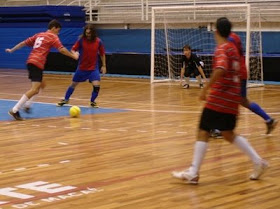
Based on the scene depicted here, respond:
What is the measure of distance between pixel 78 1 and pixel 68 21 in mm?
1818

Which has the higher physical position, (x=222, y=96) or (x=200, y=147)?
(x=222, y=96)

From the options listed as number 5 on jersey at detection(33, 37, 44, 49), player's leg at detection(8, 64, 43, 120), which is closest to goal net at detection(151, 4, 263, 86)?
number 5 on jersey at detection(33, 37, 44, 49)

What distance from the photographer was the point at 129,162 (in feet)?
26.3

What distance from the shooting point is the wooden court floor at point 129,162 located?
6.22m

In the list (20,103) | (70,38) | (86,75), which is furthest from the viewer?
(70,38)

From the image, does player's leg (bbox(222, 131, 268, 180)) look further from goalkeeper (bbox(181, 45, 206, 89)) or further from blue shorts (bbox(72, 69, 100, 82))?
goalkeeper (bbox(181, 45, 206, 89))

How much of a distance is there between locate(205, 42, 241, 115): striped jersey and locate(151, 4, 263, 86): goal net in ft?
38.6

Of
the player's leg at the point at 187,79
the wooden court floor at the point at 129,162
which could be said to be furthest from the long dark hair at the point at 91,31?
the player's leg at the point at 187,79

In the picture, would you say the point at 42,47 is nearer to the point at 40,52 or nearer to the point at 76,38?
the point at 40,52

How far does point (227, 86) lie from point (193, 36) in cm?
1596

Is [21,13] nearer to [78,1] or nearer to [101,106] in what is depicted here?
[78,1]

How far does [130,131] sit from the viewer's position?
1050 centimetres

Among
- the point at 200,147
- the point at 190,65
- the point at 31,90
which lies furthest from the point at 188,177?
the point at 190,65

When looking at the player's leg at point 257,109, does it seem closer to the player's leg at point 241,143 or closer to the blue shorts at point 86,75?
the player's leg at point 241,143
